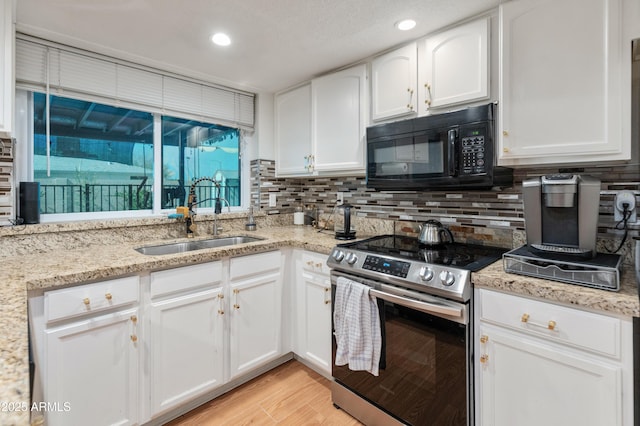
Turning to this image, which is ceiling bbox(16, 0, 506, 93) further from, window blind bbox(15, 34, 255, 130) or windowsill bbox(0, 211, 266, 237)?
windowsill bbox(0, 211, 266, 237)

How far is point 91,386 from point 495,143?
2.21 m

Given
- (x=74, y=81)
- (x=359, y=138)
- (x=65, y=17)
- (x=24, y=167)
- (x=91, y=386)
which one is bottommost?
(x=91, y=386)

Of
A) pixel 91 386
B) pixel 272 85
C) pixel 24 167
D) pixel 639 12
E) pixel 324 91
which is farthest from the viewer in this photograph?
pixel 272 85

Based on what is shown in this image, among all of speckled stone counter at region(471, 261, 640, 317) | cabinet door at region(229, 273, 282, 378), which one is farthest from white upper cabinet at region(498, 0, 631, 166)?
cabinet door at region(229, 273, 282, 378)

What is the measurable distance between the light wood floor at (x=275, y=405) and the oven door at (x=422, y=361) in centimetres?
35

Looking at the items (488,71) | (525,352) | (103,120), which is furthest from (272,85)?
(525,352)

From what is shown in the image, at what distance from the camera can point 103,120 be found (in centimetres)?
219

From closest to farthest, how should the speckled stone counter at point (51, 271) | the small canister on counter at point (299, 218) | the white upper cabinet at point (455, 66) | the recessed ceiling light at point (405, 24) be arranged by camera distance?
the speckled stone counter at point (51, 271)
the white upper cabinet at point (455, 66)
the recessed ceiling light at point (405, 24)
the small canister on counter at point (299, 218)

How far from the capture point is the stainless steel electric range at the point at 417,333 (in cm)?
134

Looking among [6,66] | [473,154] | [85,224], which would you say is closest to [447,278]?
[473,154]

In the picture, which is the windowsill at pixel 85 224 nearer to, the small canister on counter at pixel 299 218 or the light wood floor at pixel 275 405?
the small canister on counter at pixel 299 218

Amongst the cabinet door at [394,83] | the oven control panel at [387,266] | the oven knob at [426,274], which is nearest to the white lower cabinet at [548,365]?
the oven knob at [426,274]

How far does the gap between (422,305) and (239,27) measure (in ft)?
5.68

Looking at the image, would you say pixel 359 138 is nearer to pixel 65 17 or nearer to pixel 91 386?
pixel 65 17
